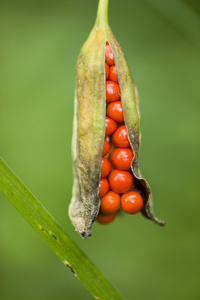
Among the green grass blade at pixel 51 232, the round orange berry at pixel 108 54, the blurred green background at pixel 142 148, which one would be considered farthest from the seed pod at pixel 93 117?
the blurred green background at pixel 142 148

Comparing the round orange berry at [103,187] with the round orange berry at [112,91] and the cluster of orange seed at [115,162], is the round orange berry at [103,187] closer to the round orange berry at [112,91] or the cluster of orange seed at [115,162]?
the cluster of orange seed at [115,162]

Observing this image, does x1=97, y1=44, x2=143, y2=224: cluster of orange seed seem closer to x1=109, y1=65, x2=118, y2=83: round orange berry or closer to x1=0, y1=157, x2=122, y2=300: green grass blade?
x1=109, y1=65, x2=118, y2=83: round orange berry

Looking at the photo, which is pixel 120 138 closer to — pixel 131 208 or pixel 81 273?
pixel 131 208

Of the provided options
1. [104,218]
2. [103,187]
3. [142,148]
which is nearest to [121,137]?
[103,187]

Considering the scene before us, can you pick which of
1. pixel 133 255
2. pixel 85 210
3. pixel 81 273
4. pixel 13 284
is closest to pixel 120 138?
pixel 85 210

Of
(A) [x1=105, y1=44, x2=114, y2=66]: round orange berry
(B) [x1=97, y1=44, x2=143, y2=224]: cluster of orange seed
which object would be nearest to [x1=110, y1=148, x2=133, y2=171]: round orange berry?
(B) [x1=97, y1=44, x2=143, y2=224]: cluster of orange seed

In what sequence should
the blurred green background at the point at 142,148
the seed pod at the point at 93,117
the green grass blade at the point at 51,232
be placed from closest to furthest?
the green grass blade at the point at 51,232, the seed pod at the point at 93,117, the blurred green background at the point at 142,148
